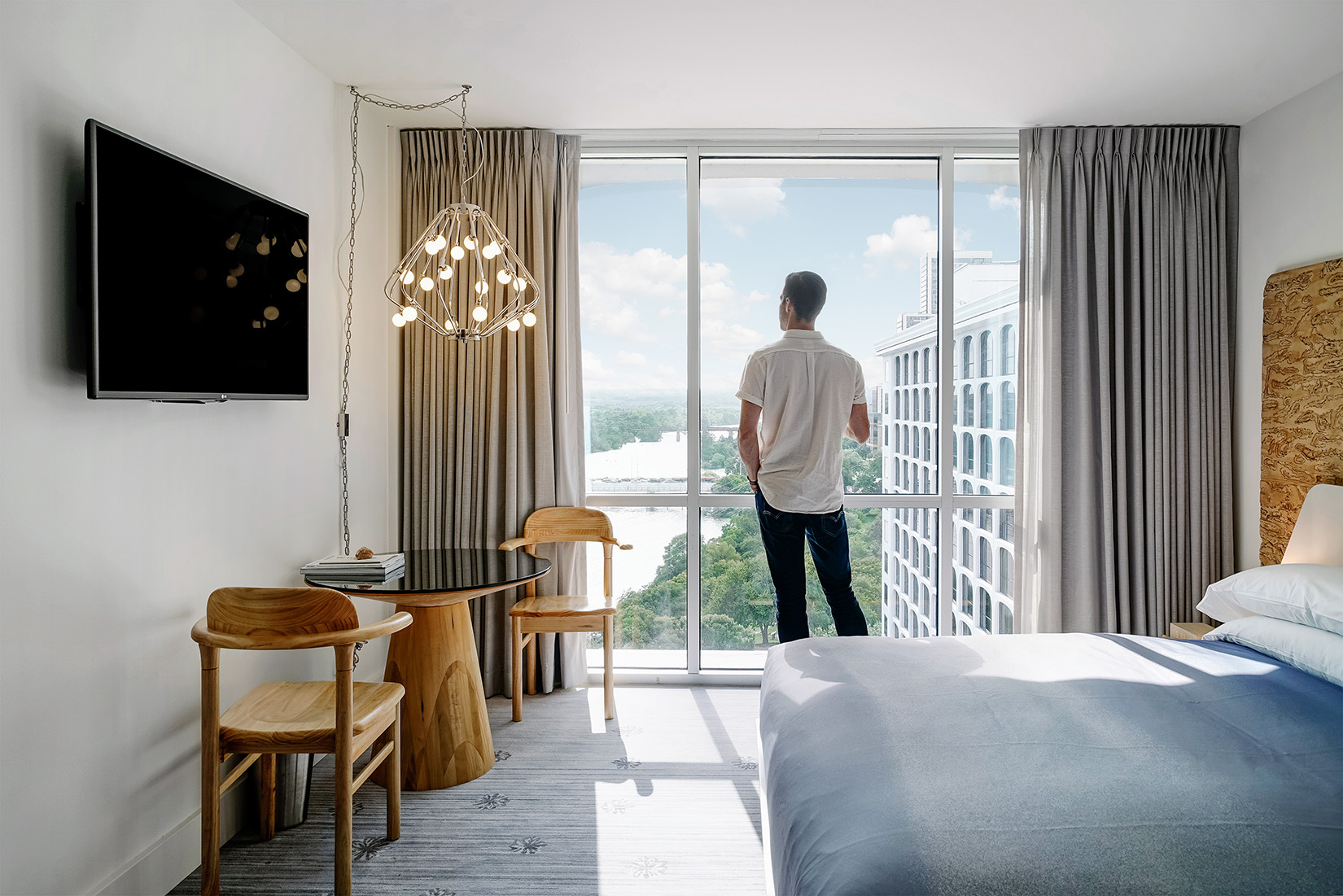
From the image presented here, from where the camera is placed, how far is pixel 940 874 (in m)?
1.14

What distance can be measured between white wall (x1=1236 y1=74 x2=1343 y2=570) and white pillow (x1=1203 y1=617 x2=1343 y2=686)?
1.15 meters

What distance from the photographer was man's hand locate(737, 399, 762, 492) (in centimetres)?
297

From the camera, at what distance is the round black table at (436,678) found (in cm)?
250

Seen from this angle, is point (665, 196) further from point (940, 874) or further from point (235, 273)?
point (940, 874)

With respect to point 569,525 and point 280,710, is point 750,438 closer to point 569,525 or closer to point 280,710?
point 569,525

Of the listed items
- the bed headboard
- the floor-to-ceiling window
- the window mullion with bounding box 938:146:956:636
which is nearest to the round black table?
the floor-to-ceiling window

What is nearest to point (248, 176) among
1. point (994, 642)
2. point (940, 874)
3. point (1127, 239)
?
point (940, 874)

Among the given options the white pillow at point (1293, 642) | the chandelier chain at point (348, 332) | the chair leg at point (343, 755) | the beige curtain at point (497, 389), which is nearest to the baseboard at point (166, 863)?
the chair leg at point (343, 755)

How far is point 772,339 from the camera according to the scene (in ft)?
11.6

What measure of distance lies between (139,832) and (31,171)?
5.47 ft

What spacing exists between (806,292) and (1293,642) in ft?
6.35

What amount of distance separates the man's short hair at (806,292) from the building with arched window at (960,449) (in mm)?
760

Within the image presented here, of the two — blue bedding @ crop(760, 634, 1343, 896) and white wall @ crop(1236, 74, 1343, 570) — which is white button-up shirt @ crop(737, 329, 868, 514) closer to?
blue bedding @ crop(760, 634, 1343, 896)

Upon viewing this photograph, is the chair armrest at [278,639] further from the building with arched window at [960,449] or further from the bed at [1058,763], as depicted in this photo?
the building with arched window at [960,449]
